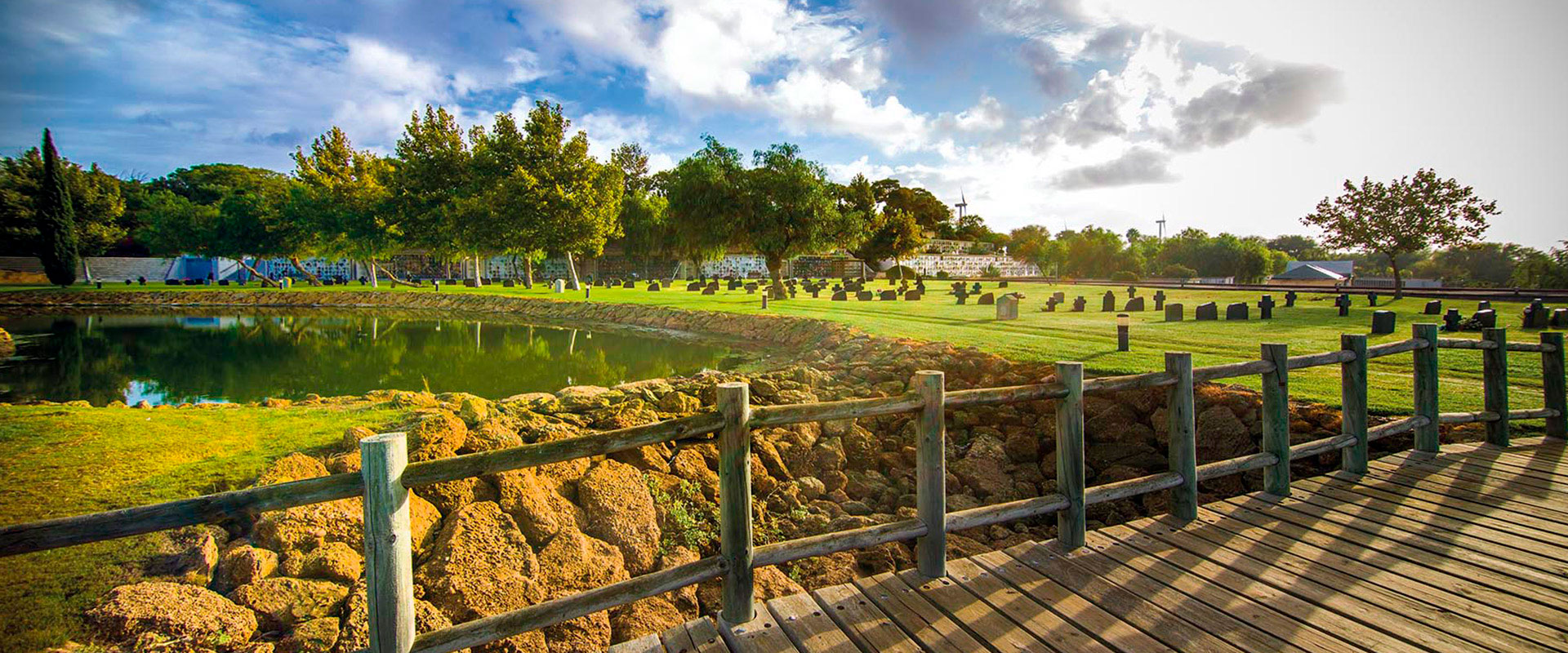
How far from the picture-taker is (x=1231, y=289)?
34.9 meters

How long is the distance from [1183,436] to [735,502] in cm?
316

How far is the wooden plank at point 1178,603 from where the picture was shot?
3.08m

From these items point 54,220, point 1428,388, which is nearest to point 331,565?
point 1428,388

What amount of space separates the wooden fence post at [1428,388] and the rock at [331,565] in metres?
8.55

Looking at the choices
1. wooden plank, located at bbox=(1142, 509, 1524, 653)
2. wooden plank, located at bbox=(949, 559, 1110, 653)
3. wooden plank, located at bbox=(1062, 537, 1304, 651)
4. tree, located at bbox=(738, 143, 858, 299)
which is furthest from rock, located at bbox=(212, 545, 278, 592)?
tree, located at bbox=(738, 143, 858, 299)

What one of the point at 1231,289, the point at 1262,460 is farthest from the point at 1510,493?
the point at 1231,289

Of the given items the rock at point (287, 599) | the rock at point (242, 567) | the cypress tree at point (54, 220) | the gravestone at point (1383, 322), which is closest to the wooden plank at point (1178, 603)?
the rock at point (287, 599)

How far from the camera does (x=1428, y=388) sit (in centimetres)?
586

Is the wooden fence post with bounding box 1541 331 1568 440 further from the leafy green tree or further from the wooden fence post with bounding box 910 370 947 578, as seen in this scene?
the leafy green tree

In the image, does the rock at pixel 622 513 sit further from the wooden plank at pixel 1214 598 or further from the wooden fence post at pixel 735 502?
the wooden plank at pixel 1214 598

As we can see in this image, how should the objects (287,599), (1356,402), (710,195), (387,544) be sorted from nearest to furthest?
(387,544), (287,599), (1356,402), (710,195)

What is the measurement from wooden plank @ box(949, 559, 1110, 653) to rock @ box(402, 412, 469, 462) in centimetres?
461

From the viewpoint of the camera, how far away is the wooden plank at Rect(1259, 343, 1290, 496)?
4.90 m

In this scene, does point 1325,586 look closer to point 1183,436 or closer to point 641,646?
point 1183,436
